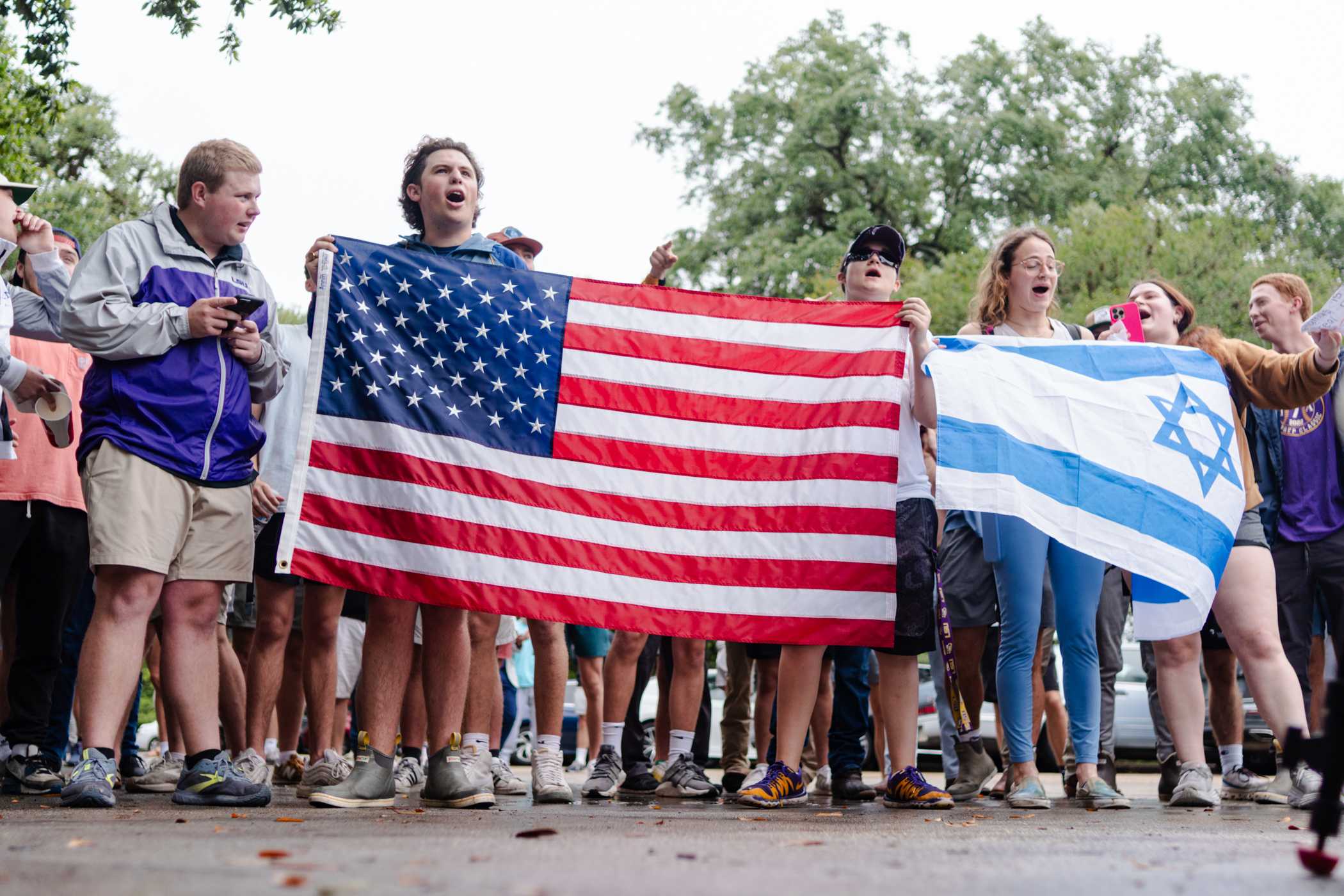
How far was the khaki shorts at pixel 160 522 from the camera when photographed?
497 centimetres

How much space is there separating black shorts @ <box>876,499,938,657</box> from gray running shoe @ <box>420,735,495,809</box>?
1855 millimetres

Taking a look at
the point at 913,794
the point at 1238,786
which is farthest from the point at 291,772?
the point at 1238,786

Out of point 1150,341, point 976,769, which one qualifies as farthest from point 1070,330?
point 976,769

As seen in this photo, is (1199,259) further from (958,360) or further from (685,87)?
Result: (958,360)

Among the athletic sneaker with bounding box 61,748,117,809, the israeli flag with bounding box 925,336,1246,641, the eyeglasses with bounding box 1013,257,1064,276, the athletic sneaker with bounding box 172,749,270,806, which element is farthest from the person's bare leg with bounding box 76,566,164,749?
the eyeglasses with bounding box 1013,257,1064,276

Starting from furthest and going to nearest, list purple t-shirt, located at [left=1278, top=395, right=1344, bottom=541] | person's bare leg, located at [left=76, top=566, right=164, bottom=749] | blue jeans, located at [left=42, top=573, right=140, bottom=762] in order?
purple t-shirt, located at [left=1278, top=395, right=1344, bottom=541]
blue jeans, located at [left=42, top=573, right=140, bottom=762]
person's bare leg, located at [left=76, top=566, right=164, bottom=749]

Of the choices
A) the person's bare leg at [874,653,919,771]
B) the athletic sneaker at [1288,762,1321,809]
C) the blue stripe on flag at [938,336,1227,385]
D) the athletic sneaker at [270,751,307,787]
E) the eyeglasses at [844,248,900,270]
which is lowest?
the athletic sneaker at [270,751,307,787]

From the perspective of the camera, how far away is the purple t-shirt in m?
6.65

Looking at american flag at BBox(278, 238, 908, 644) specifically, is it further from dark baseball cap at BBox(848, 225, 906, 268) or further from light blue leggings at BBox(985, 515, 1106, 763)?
light blue leggings at BBox(985, 515, 1106, 763)

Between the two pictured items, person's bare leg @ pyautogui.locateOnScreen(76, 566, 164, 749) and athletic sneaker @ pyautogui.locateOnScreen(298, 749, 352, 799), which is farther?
athletic sneaker @ pyautogui.locateOnScreen(298, 749, 352, 799)

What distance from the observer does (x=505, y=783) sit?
274 inches

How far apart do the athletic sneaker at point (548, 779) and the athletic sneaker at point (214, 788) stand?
121cm

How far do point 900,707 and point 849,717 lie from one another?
1.38 feet

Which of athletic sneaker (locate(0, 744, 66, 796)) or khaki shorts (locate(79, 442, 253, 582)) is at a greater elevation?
khaki shorts (locate(79, 442, 253, 582))
